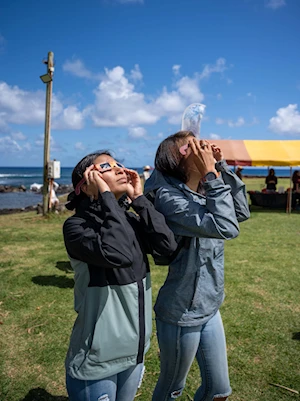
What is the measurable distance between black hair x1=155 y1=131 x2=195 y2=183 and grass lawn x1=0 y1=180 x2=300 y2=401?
6.56 feet

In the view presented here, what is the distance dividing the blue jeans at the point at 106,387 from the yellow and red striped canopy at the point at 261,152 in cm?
1290

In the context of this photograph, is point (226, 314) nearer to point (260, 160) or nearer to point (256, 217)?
point (256, 217)

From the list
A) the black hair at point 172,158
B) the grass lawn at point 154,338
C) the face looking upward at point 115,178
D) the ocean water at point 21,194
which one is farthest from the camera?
the ocean water at point 21,194

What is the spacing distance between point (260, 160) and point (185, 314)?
12743 millimetres

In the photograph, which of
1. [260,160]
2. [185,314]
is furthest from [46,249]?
[260,160]

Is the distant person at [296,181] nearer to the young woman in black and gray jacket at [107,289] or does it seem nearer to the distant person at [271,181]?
the distant person at [271,181]

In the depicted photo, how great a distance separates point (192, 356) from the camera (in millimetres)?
2033

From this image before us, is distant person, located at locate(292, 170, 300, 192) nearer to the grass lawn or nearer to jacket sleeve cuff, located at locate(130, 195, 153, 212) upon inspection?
the grass lawn

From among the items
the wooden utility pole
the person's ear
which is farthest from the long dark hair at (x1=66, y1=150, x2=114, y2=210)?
the wooden utility pole

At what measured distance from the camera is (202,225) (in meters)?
1.82

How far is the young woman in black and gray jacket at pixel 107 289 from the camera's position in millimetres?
1635

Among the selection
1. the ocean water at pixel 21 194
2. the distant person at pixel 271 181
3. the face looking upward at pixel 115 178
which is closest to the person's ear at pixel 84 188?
the face looking upward at pixel 115 178

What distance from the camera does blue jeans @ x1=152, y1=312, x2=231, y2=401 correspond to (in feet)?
6.59

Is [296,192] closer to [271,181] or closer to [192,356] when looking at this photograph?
[271,181]
